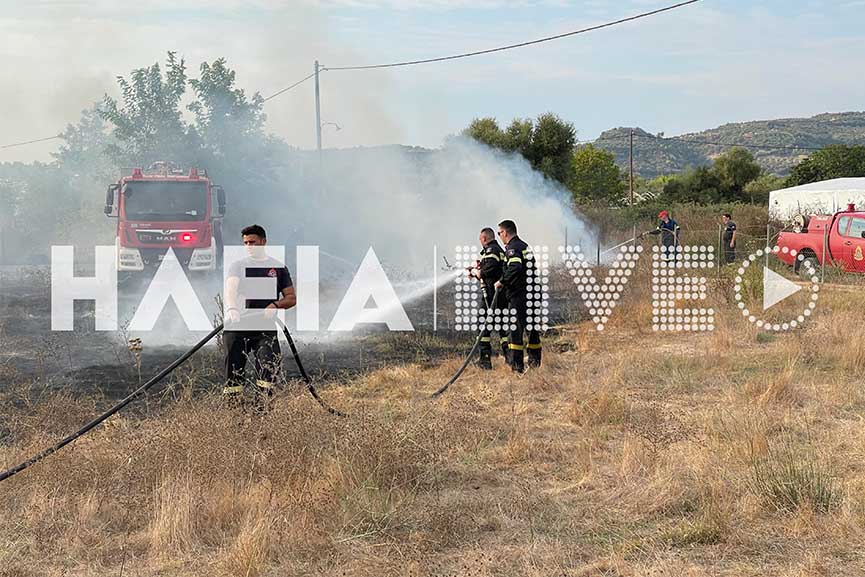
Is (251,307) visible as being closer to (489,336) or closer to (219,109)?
(489,336)

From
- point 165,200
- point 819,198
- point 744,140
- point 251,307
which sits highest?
point 744,140

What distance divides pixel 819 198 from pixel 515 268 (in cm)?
2712

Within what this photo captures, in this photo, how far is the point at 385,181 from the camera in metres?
28.0

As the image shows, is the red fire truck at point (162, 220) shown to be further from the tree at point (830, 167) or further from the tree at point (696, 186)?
the tree at point (830, 167)

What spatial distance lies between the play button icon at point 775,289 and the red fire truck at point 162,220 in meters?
9.85

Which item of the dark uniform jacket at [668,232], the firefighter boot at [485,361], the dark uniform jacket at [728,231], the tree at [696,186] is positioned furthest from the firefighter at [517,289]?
the tree at [696,186]

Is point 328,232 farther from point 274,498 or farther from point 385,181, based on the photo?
point 274,498

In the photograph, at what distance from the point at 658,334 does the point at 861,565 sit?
27.9 feet

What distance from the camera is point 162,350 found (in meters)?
11.3

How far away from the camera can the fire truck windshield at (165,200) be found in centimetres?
1656

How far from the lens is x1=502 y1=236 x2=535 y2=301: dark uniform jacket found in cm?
972

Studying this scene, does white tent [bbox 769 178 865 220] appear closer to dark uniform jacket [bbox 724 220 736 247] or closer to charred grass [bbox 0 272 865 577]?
dark uniform jacket [bbox 724 220 736 247]

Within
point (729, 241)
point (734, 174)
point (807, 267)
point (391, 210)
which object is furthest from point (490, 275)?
point (734, 174)

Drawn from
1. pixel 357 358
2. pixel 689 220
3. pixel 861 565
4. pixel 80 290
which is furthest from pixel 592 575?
pixel 689 220
